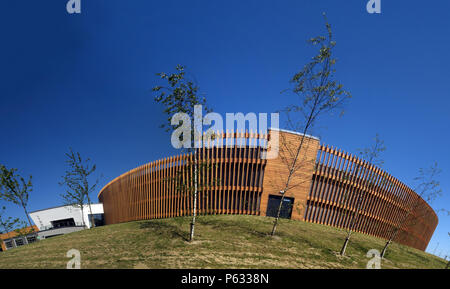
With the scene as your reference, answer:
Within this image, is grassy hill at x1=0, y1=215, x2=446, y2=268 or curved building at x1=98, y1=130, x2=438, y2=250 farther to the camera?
curved building at x1=98, y1=130, x2=438, y2=250

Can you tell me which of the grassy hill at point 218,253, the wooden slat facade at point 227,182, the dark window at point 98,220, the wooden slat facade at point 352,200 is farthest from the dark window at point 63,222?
the wooden slat facade at point 352,200

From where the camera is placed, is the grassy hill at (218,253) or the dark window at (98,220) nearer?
the grassy hill at (218,253)

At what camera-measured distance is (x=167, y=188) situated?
2316cm

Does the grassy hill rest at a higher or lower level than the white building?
higher

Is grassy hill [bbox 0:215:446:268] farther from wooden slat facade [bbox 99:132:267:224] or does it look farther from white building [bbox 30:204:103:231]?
white building [bbox 30:204:103:231]

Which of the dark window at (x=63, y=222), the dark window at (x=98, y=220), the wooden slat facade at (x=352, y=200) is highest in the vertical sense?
the wooden slat facade at (x=352, y=200)

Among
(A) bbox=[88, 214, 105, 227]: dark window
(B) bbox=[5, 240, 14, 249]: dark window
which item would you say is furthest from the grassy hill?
(A) bbox=[88, 214, 105, 227]: dark window

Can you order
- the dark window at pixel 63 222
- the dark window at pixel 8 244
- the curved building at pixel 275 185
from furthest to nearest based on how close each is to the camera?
the dark window at pixel 63 222 < the dark window at pixel 8 244 < the curved building at pixel 275 185

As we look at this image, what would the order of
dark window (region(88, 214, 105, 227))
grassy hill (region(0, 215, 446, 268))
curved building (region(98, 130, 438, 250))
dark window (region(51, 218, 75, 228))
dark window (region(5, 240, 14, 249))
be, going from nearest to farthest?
grassy hill (region(0, 215, 446, 268))
curved building (region(98, 130, 438, 250))
dark window (region(5, 240, 14, 249))
dark window (region(88, 214, 105, 227))
dark window (region(51, 218, 75, 228))

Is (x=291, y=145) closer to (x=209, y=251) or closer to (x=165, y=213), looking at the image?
(x=209, y=251)

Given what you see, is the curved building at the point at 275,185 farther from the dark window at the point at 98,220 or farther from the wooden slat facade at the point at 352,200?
the dark window at the point at 98,220

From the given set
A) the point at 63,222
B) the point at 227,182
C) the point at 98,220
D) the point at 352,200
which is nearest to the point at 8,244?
the point at 98,220
